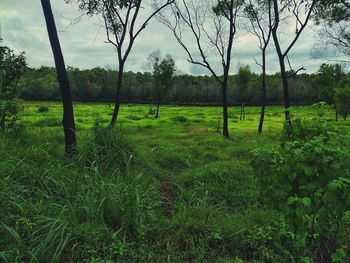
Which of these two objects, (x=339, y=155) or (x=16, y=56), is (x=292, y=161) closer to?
(x=339, y=155)

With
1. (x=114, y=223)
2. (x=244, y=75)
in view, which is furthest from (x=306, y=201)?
(x=244, y=75)

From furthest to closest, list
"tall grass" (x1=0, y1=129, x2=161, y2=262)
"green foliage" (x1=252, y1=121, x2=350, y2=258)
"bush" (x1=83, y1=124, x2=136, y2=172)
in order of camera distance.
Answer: "bush" (x1=83, y1=124, x2=136, y2=172), "tall grass" (x1=0, y1=129, x2=161, y2=262), "green foliage" (x1=252, y1=121, x2=350, y2=258)

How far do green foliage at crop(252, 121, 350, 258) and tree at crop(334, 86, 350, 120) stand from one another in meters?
30.9

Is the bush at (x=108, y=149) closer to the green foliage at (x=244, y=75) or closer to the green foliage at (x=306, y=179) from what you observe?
the green foliage at (x=306, y=179)

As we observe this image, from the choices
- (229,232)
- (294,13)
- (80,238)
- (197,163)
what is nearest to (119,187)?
(80,238)

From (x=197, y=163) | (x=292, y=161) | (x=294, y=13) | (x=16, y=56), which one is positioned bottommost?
(x=197, y=163)

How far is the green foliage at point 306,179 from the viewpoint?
3.17 metres

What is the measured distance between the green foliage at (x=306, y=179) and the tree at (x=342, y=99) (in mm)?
30866

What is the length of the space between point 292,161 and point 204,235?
1926 millimetres

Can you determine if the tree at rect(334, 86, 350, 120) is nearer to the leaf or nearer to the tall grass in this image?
the tall grass

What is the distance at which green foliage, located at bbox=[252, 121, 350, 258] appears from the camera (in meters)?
3.17

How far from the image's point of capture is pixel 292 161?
10.8ft

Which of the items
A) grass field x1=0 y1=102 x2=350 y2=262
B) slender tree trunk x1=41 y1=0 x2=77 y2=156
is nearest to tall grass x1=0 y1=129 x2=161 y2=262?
grass field x1=0 y1=102 x2=350 y2=262

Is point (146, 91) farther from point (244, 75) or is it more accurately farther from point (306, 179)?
point (306, 179)
